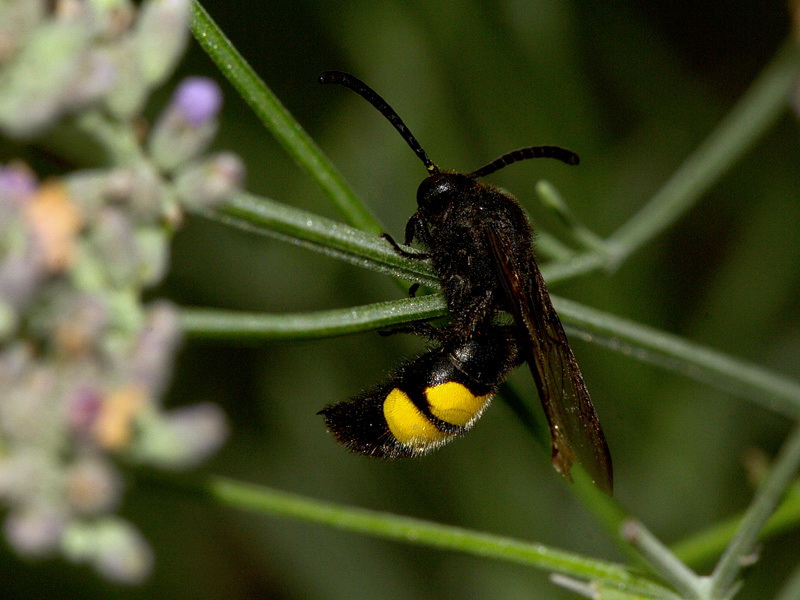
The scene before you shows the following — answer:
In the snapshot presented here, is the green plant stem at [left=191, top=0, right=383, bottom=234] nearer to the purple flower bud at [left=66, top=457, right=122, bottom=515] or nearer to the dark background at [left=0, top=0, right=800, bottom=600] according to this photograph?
the purple flower bud at [left=66, top=457, right=122, bottom=515]

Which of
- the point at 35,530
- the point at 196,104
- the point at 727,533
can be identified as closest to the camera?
the point at 35,530

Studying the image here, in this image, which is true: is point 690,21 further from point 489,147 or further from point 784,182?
point 489,147

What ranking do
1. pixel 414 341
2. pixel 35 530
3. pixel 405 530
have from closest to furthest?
1. pixel 35 530
2. pixel 405 530
3. pixel 414 341

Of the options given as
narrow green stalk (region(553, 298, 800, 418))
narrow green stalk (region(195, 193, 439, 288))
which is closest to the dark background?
narrow green stalk (region(553, 298, 800, 418))

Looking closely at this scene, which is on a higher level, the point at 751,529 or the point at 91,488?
the point at 91,488

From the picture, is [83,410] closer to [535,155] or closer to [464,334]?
[464,334]

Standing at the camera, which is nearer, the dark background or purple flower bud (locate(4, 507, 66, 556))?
purple flower bud (locate(4, 507, 66, 556))

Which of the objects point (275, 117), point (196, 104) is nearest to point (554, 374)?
point (275, 117)
